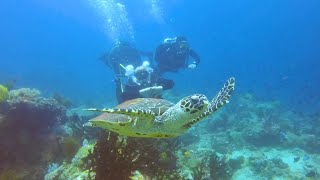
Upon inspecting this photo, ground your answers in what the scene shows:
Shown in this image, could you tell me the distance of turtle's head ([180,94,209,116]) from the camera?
4309 millimetres

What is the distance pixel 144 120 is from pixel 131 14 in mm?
117352

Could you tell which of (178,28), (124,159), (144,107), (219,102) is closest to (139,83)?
(144,107)

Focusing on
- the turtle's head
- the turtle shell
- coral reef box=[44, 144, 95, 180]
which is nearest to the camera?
the turtle's head

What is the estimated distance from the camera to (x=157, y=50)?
47.7 ft

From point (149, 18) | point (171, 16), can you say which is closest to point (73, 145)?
point (149, 18)

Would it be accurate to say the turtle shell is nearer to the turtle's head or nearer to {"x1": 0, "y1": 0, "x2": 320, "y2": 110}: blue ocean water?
the turtle's head

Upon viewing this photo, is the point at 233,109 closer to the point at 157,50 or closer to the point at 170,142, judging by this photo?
the point at 157,50

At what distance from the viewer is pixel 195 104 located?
4.35m

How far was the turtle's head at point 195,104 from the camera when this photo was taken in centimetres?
431

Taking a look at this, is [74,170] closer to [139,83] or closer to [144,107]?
[144,107]

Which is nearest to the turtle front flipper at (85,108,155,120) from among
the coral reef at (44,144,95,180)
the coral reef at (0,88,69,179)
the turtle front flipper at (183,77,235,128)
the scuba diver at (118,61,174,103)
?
the turtle front flipper at (183,77,235,128)

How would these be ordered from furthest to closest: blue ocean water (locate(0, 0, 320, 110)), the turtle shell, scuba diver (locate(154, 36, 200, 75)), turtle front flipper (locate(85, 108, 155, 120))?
blue ocean water (locate(0, 0, 320, 110))
scuba diver (locate(154, 36, 200, 75))
the turtle shell
turtle front flipper (locate(85, 108, 155, 120))

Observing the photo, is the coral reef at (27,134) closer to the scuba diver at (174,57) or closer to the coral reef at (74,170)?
the coral reef at (74,170)

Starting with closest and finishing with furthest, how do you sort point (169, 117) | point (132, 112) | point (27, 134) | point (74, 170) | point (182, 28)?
point (132, 112) → point (169, 117) → point (74, 170) → point (27, 134) → point (182, 28)
